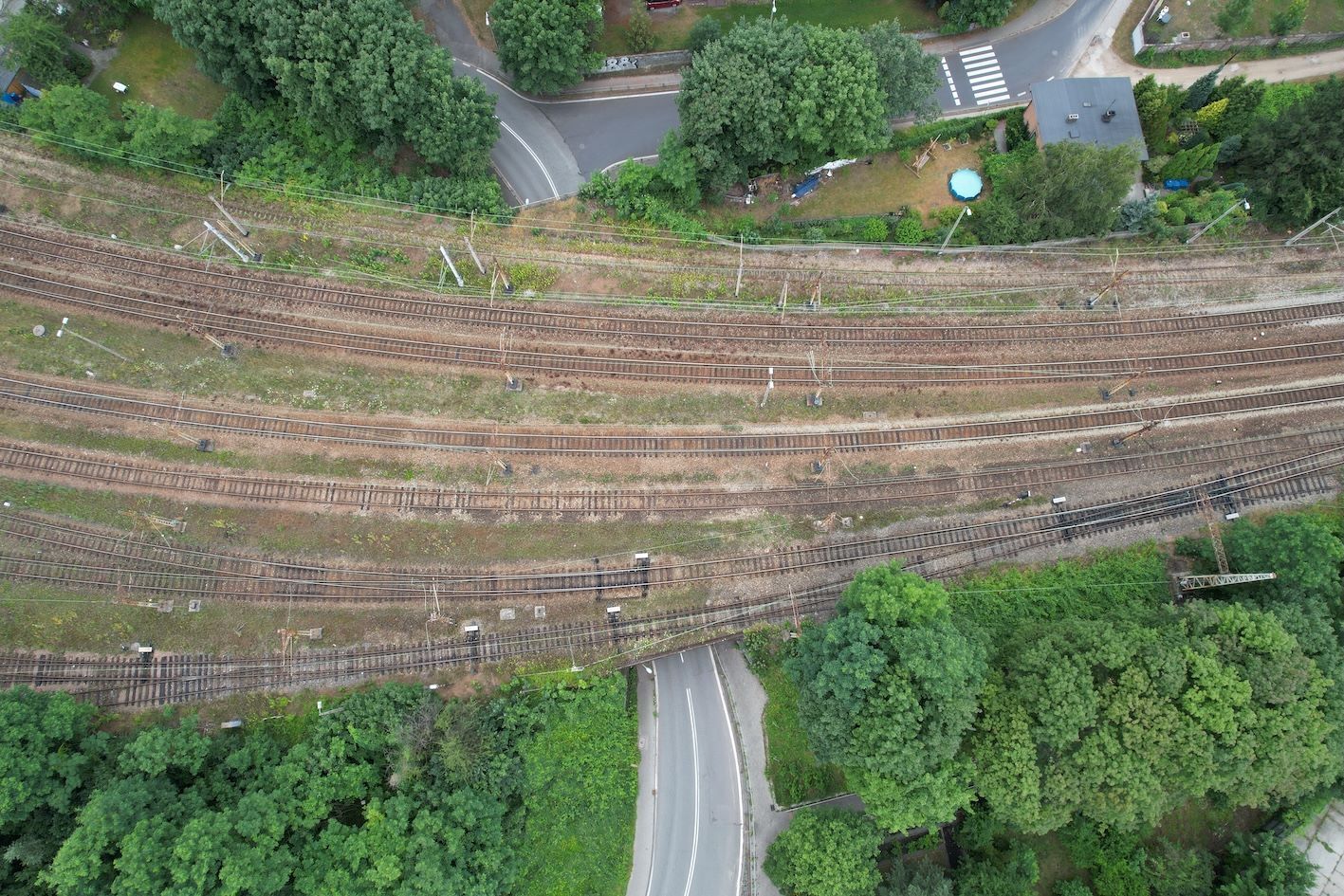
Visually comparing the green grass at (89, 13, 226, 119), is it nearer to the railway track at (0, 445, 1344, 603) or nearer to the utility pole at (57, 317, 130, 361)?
the utility pole at (57, 317, 130, 361)

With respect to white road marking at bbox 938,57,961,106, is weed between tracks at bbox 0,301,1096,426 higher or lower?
lower

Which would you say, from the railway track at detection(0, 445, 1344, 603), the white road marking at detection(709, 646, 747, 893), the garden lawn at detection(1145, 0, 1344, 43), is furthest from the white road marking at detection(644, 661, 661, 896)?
the garden lawn at detection(1145, 0, 1344, 43)

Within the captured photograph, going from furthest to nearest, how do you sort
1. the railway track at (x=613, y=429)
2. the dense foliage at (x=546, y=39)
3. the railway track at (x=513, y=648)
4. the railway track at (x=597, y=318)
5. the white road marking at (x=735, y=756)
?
1. the dense foliage at (x=546, y=39)
2. the railway track at (x=597, y=318)
3. the railway track at (x=613, y=429)
4. the white road marking at (x=735, y=756)
5. the railway track at (x=513, y=648)

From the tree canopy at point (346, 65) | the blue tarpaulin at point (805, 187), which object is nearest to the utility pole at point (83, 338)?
the tree canopy at point (346, 65)

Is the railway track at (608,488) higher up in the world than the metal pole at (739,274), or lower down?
lower down

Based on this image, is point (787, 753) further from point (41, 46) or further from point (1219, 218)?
point (41, 46)

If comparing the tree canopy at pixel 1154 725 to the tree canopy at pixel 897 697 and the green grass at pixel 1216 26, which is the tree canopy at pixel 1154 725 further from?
the green grass at pixel 1216 26

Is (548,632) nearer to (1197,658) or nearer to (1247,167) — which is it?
(1197,658)

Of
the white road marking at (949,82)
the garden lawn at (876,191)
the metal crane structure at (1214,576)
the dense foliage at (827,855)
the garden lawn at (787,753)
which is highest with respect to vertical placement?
the white road marking at (949,82)
